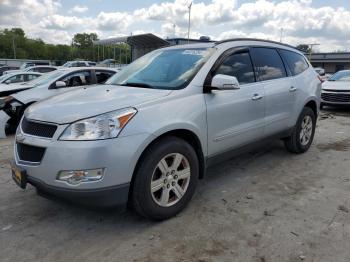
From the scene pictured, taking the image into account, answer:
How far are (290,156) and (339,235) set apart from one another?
2670 millimetres

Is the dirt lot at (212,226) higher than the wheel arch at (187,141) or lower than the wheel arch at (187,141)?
lower

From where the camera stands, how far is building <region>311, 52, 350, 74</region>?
4816 cm

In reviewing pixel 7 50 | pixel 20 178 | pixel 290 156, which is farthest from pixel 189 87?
pixel 7 50

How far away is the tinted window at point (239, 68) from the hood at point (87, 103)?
95 centimetres

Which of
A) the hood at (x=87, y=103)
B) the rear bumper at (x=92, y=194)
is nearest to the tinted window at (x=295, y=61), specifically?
the hood at (x=87, y=103)

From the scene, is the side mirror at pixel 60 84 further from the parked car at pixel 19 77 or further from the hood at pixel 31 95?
the parked car at pixel 19 77

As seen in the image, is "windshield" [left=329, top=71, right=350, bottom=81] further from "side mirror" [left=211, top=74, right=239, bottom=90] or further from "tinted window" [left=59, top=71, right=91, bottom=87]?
"side mirror" [left=211, top=74, right=239, bottom=90]

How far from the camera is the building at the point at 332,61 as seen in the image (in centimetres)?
4816

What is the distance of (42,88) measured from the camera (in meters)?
8.13

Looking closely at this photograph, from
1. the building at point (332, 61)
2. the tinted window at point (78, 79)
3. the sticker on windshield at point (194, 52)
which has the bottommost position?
the tinted window at point (78, 79)

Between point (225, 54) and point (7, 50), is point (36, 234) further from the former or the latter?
point (7, 50)

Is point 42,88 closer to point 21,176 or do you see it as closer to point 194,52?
point 194,52

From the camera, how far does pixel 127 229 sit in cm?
338

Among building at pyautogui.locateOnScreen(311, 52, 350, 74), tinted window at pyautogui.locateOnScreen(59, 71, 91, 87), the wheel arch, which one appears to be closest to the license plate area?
the wheel arch
